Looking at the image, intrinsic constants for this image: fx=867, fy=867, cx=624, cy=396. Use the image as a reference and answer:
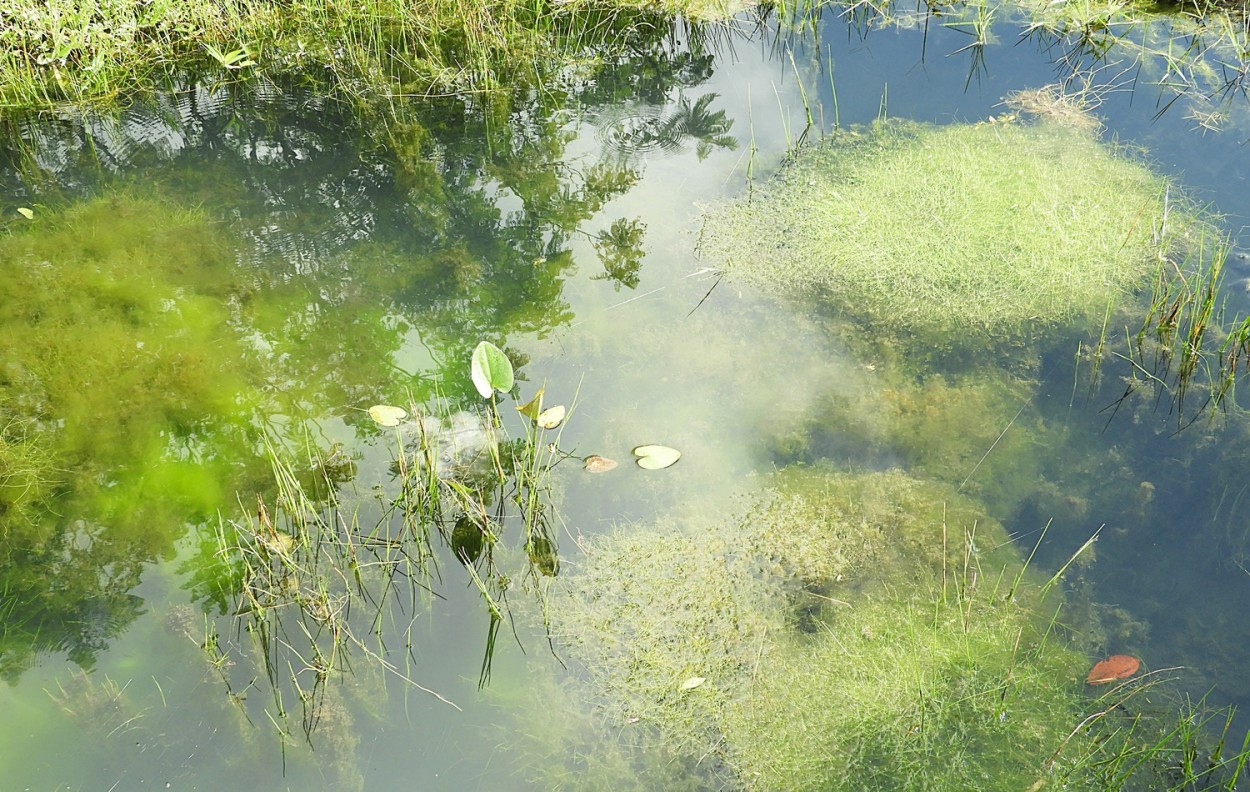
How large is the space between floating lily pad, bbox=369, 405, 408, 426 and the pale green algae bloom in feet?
2.14

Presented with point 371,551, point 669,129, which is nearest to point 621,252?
point 669,129

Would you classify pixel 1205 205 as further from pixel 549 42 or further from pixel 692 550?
pixel 549 42

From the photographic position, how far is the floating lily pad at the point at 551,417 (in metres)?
2.26

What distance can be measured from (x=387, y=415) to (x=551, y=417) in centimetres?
44

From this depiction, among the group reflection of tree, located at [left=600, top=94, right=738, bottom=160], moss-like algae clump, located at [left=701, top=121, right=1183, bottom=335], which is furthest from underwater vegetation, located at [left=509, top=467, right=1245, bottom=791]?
reflection of tree, located at [left=600, top=94, right=738, bottom=160]

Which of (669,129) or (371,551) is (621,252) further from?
(371,551)

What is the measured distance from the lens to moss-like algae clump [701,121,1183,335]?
8.55 ft

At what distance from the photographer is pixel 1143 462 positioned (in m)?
2.17

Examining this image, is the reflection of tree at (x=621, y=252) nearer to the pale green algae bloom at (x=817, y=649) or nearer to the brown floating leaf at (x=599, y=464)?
the brown floating leaf at (x=599, y=464)

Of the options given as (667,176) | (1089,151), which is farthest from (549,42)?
(1089,151)

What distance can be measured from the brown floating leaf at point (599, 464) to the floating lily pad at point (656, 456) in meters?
0.07

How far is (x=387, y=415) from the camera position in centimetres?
231

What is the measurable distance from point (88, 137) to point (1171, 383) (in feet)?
12.4

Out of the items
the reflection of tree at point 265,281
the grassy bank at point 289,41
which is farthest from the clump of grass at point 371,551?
the grassy bank at point 289,41
